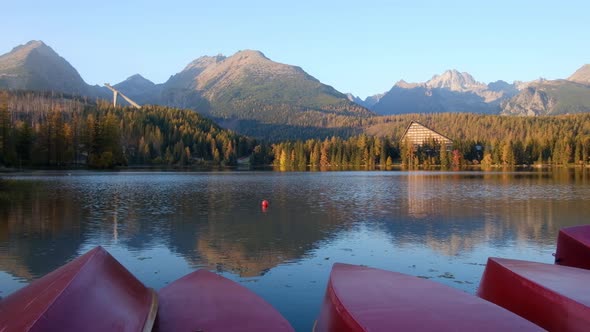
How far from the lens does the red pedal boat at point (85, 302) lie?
7.39 m

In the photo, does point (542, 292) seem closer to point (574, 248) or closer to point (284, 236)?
point (574, 248)

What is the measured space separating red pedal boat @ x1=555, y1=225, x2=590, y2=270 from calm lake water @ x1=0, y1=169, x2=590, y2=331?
2119 mm

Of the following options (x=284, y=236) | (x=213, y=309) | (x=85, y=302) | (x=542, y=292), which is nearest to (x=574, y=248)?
(x=542, y=292)

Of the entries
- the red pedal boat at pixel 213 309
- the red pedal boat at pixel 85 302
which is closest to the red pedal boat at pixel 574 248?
the red pedal boat at pixel 213 309

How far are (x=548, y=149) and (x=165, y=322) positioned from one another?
194075mm

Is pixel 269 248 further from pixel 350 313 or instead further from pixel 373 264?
pixel 350 313

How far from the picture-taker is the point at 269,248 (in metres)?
22.0

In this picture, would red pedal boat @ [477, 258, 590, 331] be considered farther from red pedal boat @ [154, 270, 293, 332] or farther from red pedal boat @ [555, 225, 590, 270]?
red pedal boat @ [154, 270, 293, 332]

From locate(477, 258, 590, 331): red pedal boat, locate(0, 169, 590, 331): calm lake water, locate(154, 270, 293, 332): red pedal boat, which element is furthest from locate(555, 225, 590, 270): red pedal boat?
locate(154, 270, 293, 332): red pedal boat

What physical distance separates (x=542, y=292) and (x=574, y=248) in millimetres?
7939

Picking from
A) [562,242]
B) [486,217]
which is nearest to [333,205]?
[486,217]

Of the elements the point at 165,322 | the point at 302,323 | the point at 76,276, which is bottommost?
the point at 302,323

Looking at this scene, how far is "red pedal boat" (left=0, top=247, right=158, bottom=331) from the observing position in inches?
291

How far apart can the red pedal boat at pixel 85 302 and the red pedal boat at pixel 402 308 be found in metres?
3.73
